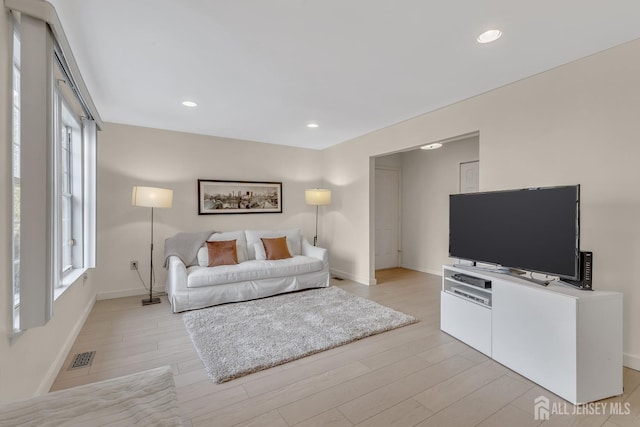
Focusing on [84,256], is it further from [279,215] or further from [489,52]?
[489,52]

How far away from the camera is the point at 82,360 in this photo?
2346 mm

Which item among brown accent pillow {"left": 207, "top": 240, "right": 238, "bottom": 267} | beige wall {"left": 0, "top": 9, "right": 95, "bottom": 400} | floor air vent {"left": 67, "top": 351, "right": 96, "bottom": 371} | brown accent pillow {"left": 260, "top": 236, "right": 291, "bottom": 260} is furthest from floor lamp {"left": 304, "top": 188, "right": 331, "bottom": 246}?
beige wall {"left": 0, "top": 9, "right": 95, "bottom": 400}

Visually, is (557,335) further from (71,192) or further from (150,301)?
(71,192)

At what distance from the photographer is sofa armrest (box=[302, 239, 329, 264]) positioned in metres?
4.48

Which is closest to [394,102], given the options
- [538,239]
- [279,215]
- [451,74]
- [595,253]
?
[451,74]

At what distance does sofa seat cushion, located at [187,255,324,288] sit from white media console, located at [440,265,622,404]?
2419mm

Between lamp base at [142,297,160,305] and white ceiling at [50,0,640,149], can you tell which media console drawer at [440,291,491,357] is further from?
lamp base at [142,297,160,305]

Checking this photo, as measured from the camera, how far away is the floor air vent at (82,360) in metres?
2.27

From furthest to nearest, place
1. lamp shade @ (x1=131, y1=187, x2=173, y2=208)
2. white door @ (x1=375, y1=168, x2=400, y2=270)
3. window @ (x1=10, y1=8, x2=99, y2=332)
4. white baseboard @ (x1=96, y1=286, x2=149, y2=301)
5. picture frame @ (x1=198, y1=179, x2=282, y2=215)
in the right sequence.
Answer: white door @ (x1=375, y1=168, x2=400, y2=270), picture frame @ (x1=198, y1=179, x2=282, y2=215), white baseboard @ (x1=96, y1=286, x2=149, y2=301), lamp shade @ (x1=131, y1=187, x2=173, y2=208), window @ (x1=10, y1=8, x2=99, y2=332)

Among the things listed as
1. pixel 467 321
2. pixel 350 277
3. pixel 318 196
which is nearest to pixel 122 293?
pixel 318 196

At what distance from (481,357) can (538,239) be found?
1071mm

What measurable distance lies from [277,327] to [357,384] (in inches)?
45.4

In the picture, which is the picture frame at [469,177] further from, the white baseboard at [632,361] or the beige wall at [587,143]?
the white baseboard at [632,361]

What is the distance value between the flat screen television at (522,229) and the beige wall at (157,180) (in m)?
3.32
